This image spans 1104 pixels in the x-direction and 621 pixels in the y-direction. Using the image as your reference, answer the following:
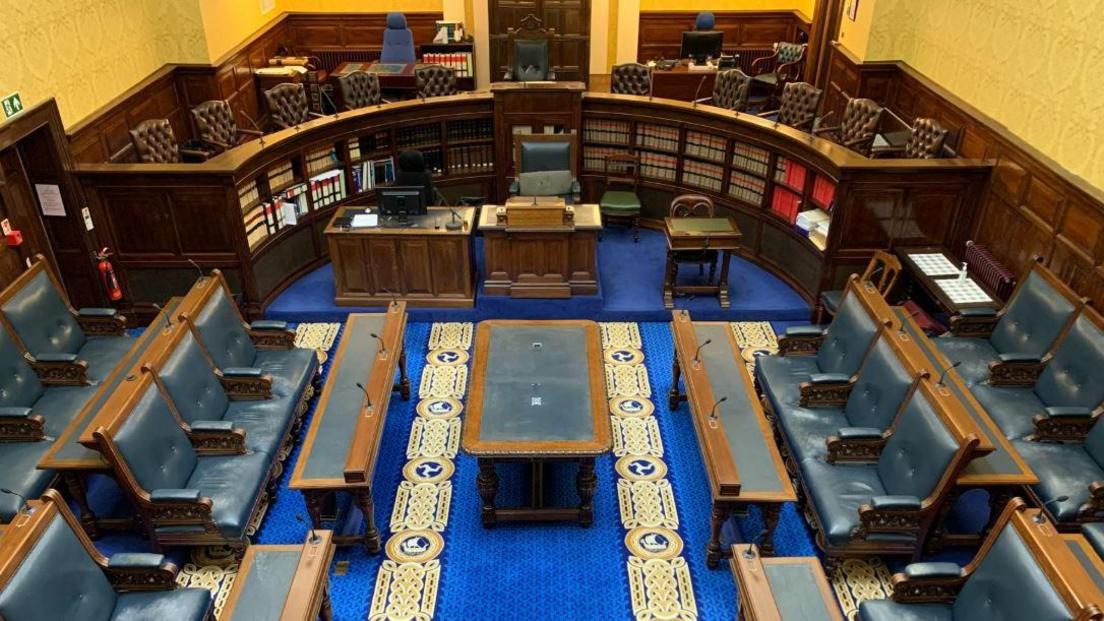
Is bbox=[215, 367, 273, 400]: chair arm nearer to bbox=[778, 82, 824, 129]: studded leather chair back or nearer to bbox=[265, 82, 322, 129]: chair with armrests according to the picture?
bbox=[265, 82, 322, 129]: chair with armrests

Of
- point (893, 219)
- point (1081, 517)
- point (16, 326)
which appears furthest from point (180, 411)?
point (893, 219)

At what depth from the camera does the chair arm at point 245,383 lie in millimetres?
5984

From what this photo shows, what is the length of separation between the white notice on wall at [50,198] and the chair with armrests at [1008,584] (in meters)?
7.28

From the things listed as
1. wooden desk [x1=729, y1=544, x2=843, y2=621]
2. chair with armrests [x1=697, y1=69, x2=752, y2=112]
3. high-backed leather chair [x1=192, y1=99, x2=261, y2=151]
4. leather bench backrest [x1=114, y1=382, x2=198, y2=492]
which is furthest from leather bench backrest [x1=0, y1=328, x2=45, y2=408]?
chair with armrests [x1=697, y1=69, x2=752, y2=112]

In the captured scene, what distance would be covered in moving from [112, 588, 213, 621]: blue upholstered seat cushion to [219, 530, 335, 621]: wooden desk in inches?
8.5

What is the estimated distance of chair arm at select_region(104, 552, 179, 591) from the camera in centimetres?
437

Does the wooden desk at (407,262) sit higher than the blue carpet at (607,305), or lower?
higher

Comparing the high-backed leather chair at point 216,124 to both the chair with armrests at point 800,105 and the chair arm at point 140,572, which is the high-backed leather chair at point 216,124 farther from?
the chair with armrests at point 800,105

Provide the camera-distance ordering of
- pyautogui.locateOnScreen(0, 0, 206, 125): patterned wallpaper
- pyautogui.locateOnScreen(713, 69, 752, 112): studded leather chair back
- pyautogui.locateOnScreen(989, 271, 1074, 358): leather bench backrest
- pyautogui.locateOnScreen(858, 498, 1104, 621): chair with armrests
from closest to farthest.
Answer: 1. pyautogui.locateOnScreen(858, 498, 1104, 621): chair with armrests
2. pyautogui.locateOnScreen(989, 271, 1074, 358): leather bench backrest
3. pyautogui.locateOnScreen(0, 0, 206, 125): patterned wallpaper
4. pyautogui.locateOnScreen(713, 69, 752, 112): studded leather chair back

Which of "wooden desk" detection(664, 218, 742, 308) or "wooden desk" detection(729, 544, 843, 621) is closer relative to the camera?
"wooden desk" detection(729, 544, 843, 621)

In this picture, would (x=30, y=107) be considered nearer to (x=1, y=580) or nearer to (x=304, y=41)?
(x=1, y=580)

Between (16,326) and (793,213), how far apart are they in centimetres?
712

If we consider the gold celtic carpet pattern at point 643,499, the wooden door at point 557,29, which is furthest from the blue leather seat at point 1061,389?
the wooden door at point 557,29

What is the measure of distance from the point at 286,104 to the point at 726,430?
695 cm
